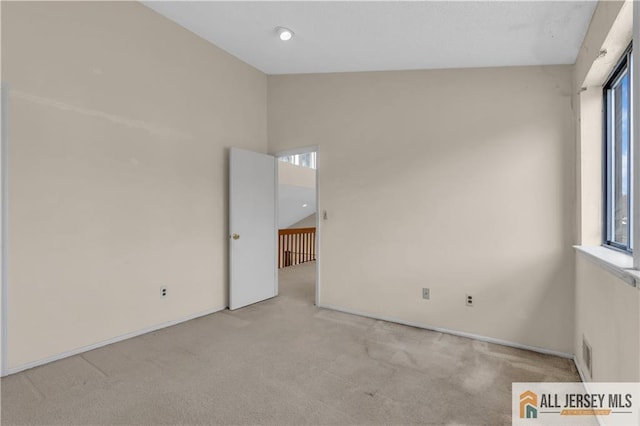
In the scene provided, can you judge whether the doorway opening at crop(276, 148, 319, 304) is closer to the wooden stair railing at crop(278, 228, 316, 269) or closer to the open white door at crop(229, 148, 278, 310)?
the wooden stair railing at crop(278, 228, 316, 269)

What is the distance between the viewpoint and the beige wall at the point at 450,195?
2682 mm

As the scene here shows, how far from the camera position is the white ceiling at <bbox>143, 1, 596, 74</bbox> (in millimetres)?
2230

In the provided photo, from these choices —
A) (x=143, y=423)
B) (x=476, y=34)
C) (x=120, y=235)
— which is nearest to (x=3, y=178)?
(x=120, y=235)

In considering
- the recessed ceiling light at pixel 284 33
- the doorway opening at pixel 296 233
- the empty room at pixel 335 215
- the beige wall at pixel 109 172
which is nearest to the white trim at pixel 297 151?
the empty room at pixel 335 215

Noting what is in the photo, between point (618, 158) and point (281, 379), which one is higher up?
point (618, 158)

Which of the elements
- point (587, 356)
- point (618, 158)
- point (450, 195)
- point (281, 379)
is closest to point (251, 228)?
point (281, 379)

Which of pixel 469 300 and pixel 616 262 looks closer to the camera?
pixel 616 262

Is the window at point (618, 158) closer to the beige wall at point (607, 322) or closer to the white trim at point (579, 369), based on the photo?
the beige wall at point (607, 322)

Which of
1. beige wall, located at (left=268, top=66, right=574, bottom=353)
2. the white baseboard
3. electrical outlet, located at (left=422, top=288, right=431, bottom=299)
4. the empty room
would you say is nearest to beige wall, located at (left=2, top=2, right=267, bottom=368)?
the empty room

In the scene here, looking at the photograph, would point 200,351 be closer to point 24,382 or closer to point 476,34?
point 24,382

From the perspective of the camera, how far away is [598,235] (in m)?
2.37

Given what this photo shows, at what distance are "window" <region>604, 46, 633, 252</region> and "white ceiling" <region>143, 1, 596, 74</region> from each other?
45 centimetres

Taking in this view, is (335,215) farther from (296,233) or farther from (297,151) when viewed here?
(296,233)

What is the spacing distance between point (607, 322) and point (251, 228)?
336 centimetres
